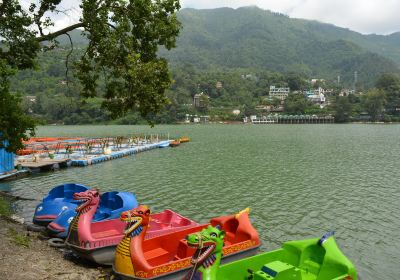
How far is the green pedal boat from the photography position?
899 cm

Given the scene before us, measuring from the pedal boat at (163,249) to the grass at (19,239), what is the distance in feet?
13.4

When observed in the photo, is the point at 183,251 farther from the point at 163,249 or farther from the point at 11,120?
the point at 11,120

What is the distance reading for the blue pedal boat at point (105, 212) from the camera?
14.8 metres

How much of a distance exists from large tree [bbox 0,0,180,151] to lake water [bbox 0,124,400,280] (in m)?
6.34

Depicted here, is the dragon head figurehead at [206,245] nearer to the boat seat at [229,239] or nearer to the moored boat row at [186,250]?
the moored boat row at [186,250]

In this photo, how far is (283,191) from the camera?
85.2 ft

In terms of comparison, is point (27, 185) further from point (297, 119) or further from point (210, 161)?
point (297, 119)

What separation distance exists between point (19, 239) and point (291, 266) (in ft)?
30.0

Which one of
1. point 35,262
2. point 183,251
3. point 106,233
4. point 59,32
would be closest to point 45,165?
point 59,32

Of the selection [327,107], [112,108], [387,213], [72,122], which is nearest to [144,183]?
[112,108]

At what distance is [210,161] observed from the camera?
42.3 meters

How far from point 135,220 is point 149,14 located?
35.7 ft

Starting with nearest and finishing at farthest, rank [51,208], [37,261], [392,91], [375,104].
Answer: [37,261] → [51,208] → [375,104] → [392,91]

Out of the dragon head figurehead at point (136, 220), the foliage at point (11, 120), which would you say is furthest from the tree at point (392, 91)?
the dragon head figurehead at point (136, 220)
